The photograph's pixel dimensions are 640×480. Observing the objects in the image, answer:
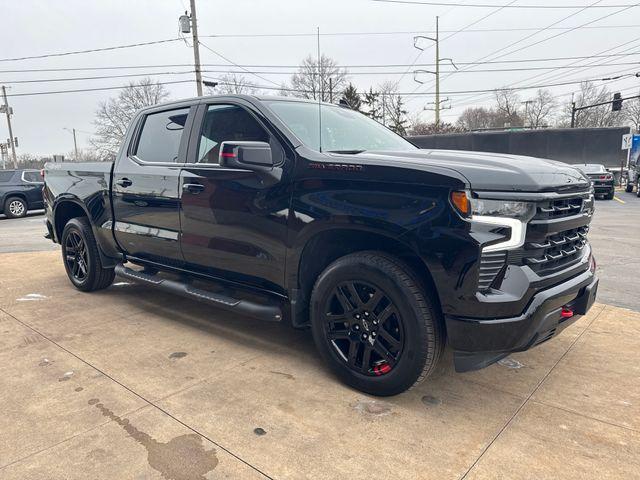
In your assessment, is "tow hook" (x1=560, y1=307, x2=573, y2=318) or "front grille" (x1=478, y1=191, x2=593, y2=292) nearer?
"front grille" (x1=478, y1=191, x2=593, y2=292)

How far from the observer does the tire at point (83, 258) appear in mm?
5113

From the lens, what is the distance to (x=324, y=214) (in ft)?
9.53

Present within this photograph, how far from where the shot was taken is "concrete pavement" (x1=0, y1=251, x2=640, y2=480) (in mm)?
2279

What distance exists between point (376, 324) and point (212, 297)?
4.86 feet

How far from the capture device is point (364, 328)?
286 cm

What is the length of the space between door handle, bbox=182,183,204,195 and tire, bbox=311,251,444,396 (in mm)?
1285

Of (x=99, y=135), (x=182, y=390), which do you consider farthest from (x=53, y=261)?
(x=99, y=135)

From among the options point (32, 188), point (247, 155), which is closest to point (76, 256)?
point (247, 155)

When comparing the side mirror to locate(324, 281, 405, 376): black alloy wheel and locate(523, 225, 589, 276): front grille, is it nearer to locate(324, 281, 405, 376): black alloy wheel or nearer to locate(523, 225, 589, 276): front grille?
locate(324, 281, 405, 376): black alloy wheel

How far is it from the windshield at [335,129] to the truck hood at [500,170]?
55 centimetres

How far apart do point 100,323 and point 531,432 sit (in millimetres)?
3609

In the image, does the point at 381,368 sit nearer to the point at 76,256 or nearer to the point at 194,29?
the point at 76,256

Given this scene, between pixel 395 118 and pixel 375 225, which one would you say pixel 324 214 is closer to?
pixel 375 225

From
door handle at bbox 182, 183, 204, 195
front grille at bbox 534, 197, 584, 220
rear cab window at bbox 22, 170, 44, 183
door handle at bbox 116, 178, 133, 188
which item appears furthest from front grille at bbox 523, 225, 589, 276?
rear cab window at bbox 22, 170, 44, 183
